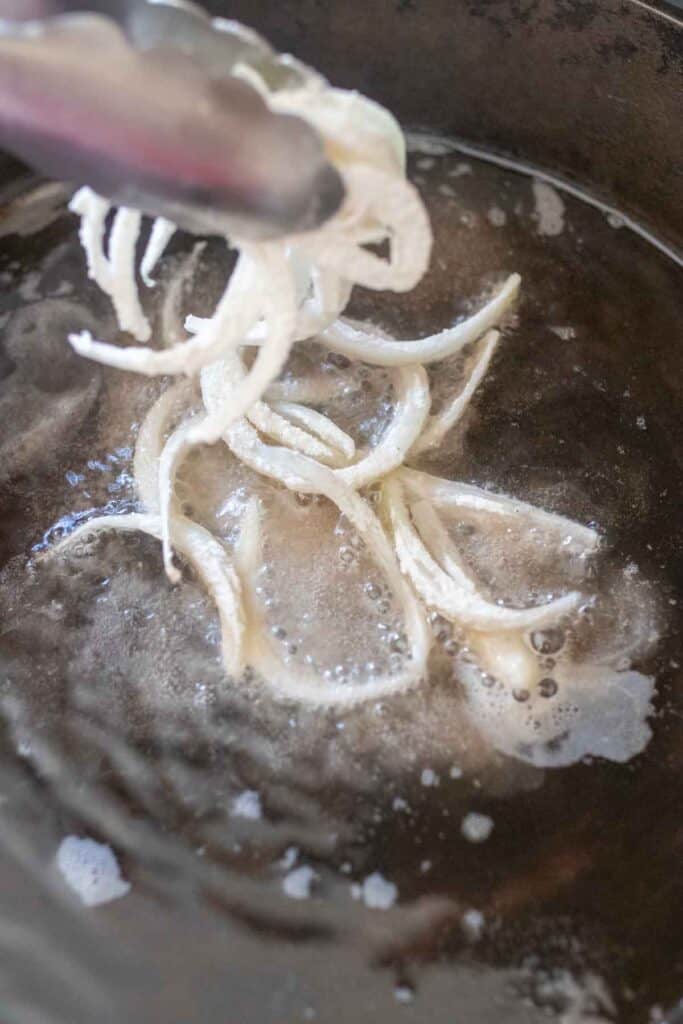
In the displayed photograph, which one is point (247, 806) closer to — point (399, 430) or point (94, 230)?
point (399, 430)

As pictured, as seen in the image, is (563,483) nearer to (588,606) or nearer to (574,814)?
(588,606)

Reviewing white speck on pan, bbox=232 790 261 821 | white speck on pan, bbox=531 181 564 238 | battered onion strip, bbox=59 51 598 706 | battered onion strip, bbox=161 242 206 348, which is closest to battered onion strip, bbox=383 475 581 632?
battered onion strip, bbox=59 51 598 706

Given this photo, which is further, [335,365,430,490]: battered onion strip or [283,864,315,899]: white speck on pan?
[335,365,430,490]: battered onion strip

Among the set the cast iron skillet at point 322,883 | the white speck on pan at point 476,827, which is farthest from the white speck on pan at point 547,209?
the white speck on pan at point 476,827

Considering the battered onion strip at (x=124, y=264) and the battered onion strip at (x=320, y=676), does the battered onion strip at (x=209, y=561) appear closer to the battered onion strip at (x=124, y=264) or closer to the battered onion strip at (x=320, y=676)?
the battered onion strip at (x=320, y=676)

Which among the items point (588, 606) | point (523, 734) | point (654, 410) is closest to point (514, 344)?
point (654, 410)

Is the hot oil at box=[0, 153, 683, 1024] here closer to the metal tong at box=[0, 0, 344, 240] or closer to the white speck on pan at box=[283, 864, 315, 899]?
the white speck on pan at box=[283, 864, 315, 899]

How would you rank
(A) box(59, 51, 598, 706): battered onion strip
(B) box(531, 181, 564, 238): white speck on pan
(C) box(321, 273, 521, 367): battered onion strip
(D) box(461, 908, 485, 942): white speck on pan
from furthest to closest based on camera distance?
(B) box(531, 181, 564, 238): white speck on pan, (C) box(321, 273, 521, 367): battered onion strip, (D) box(461, 908, 485, 942): white speck on pan, (A) box(59, 51, 598, 706): battered onion strip
